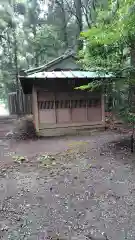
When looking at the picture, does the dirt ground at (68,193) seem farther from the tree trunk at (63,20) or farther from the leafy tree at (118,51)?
the tree trunk at (63,20)

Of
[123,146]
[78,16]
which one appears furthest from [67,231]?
[78,16]

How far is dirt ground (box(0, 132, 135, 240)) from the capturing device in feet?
9.66

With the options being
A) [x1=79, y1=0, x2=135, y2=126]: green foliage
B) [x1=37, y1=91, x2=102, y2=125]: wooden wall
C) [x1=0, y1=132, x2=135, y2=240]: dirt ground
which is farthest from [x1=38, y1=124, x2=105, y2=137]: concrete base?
[x1=79, y1=0, x2=135, y2=126]: green foliage

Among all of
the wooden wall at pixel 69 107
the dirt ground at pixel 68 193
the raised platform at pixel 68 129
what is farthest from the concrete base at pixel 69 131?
the dirt ground at pixel 68 193

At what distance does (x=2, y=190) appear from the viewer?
170 inches

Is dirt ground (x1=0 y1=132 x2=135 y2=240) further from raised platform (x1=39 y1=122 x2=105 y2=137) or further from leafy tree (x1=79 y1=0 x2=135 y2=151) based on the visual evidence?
raised platform (x1=39 y1=122 x2=105 y2=137)

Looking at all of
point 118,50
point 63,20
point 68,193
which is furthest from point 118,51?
point 63,20

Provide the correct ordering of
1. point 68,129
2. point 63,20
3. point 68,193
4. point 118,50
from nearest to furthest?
point 68,193
point 118,50
point 68,129
point 63,20

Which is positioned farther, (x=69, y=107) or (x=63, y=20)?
(x=63, y=20)

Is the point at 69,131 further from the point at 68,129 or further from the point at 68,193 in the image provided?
the point at 68,193

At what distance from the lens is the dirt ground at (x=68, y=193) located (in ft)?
9.66

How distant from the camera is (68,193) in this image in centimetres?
407

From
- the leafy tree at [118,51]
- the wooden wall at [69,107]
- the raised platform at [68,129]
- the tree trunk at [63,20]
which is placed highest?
the tree trunk at [63,20]

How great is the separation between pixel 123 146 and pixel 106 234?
14.6 ft
